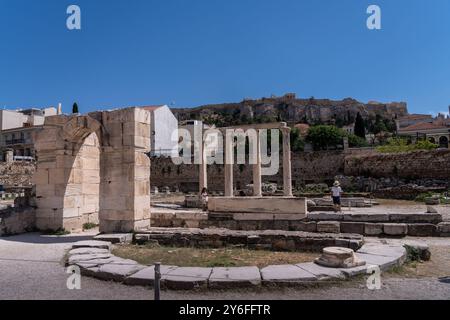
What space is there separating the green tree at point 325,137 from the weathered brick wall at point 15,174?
50788 millimetres

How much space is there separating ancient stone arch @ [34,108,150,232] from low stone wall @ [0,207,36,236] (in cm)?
22

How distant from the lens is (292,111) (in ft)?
401

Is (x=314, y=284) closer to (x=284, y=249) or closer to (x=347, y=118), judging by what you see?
(x=284, y=249)

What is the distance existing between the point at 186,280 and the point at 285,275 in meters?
1.46

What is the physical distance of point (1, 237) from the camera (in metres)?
9.97

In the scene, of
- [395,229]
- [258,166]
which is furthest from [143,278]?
[258,166]

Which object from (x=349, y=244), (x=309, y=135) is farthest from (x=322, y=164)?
(x=349, y=244)

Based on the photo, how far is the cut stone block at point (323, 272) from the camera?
207 inches

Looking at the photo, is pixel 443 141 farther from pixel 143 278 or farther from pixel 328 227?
pixel 143 278

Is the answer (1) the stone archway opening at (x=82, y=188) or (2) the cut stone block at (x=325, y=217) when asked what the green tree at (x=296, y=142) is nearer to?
(2) the cut stone block at (x=325, y=217)

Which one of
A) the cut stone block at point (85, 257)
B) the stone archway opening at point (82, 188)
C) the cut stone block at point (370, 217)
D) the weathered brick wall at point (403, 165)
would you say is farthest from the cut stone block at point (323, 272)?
the weathered brick wall at point (403, 165)

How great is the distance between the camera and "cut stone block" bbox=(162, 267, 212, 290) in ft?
A: 16.8

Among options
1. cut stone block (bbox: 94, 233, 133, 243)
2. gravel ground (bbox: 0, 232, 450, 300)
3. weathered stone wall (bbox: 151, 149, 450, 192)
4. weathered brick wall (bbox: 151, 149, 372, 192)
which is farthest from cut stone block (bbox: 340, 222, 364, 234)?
weathered brick wall (bbox: 151, 149, 372, 192)
